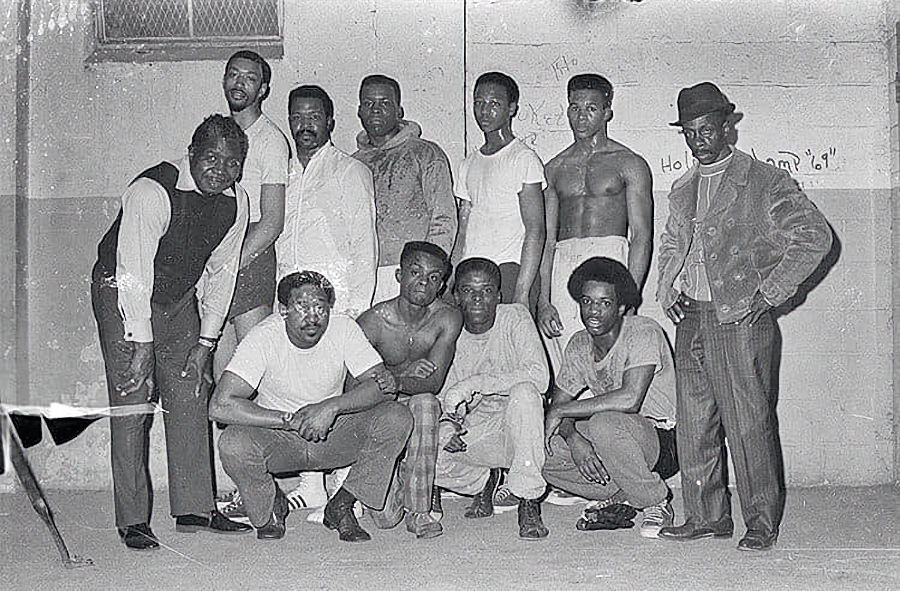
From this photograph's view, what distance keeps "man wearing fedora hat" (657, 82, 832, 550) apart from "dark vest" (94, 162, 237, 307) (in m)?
1.69

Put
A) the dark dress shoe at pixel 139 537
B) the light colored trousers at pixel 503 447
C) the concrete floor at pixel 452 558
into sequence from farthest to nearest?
1. the light colored trousers at pixel 503 447
2. the dark dress shoe at pixel 139 537
3. the concrete floor at pixel 452 558

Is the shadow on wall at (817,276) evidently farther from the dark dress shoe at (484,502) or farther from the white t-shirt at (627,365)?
the dark dress shoe at (484,502)

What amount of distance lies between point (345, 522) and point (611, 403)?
3.43 ft

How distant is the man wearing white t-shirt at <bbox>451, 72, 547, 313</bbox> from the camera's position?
4625 mm

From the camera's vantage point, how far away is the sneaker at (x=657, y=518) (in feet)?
13.5

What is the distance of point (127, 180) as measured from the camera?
4371mm

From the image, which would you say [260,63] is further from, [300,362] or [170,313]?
[300,362]

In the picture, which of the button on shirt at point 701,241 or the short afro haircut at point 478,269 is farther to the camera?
the short afro haircut at point 478,269

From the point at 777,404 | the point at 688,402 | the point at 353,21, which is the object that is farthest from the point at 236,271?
the point at 777,404

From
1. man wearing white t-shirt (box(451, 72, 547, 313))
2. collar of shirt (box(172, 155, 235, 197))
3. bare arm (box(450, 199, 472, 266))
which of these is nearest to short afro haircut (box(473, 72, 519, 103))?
man wearing white t-shirt (box(451, 72, 547, 313))

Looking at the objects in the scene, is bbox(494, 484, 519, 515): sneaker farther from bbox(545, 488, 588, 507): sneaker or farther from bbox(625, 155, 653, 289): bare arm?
bbox(625, 155, 653, 289): bare arm

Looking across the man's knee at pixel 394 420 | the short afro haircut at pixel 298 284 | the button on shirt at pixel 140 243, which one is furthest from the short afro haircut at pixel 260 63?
the man's knee at pixel 394 420

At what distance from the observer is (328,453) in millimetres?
4137

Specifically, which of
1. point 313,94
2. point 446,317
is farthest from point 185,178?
point 446,317
